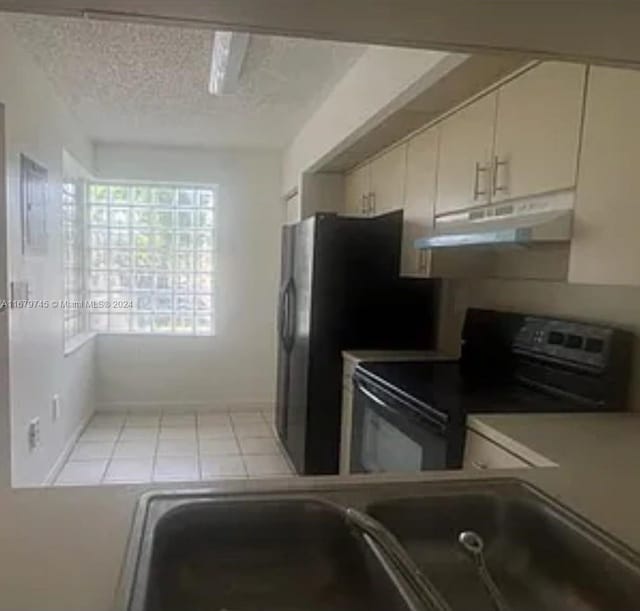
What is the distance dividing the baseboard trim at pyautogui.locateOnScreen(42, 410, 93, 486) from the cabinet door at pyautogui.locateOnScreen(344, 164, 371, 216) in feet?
8.19

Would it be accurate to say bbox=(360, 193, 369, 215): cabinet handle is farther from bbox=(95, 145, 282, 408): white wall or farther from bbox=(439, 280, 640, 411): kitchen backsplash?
bbox=(95, 145, 282, 408): white wall

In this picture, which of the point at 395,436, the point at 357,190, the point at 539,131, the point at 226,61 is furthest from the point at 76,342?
the point at 539,131

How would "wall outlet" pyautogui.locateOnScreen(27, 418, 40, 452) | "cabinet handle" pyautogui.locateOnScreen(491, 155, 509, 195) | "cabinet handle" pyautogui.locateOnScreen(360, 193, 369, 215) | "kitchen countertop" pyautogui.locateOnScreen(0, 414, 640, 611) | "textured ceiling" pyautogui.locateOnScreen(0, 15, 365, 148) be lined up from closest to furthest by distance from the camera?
"kitchen countertop" pyautogui.locateOnScreen(0, 414, 640, 611) < "cabinet handle" pyautogui.locateOnScreen(491, 155, 509, 195) < "textured ceiling" pyautogui.locateOnScreen(0, 15, 365, 148) < "wall outlet" pyautogui.locateOnScreen(27, 418, 40, 452) < "cabinet handle" pyautogui.locateOnScreen(360, 193, 369, 215)

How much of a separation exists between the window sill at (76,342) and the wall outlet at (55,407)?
0.37 meters

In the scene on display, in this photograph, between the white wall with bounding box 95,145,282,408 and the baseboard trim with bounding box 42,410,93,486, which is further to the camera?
the white wall with bounding box 95,145,282,408

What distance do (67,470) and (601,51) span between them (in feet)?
12.4

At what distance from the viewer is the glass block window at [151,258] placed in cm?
521

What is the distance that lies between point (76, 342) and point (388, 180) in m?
2.65

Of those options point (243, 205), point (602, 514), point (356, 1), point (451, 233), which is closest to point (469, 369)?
point (451, 233)

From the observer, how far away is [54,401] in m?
3.68

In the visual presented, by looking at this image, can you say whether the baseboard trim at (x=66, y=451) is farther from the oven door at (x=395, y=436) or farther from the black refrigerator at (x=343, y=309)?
the oven door at (x=395, y=436)

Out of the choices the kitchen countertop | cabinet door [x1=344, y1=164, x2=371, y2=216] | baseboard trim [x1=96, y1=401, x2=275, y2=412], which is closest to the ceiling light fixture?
cabinet door [x1=344, y1=164, x2=371, y2=216]

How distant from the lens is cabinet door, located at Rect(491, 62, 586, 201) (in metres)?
1.72

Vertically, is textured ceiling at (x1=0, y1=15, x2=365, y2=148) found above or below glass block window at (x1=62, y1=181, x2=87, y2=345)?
above
